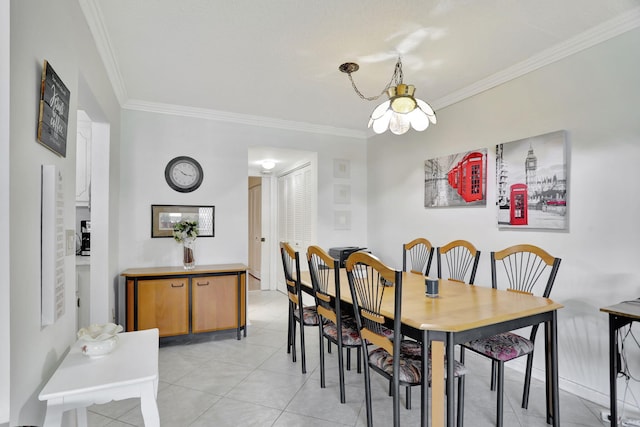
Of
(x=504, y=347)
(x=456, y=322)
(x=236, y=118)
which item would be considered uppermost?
(x=236, y=118)

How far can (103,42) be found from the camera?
93.8 inches

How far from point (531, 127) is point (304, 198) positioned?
3103mm

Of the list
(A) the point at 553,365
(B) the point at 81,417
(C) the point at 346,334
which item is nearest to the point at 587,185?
(A) the point at 553,365

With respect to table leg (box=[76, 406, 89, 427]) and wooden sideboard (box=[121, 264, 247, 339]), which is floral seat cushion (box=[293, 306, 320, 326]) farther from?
table leg (box=[76, 406, 89, 427])

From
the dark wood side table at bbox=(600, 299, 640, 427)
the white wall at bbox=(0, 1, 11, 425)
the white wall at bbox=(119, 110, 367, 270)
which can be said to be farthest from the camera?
the white wall at bbox=(119, 110, 367, 270)

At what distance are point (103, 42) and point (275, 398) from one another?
271cm

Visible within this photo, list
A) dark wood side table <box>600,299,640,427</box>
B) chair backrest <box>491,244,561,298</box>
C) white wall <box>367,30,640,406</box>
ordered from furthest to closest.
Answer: chair backrest <box>491,244,561,298</box> → white wall <box>367,30,640,406</box> → dark wood side table <box>600,299,640,427</box>

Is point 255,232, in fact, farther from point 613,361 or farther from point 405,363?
point 613,361

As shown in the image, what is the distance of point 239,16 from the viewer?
217cm

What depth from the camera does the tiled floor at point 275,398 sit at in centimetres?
214

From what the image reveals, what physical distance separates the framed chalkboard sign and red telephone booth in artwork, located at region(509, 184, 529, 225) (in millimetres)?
3024

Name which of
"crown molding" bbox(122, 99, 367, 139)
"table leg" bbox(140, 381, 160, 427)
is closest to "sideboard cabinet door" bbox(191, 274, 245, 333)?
"crown molding" bbox(122, 99, 367, 139)

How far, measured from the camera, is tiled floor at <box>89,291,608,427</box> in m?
2.14

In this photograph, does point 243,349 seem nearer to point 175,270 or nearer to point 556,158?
point 175,270
